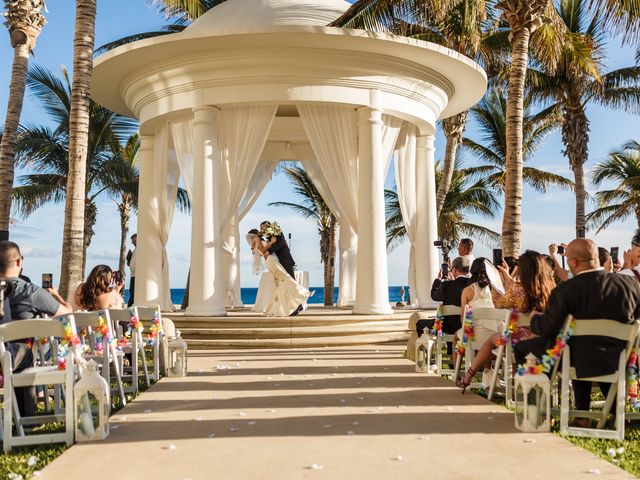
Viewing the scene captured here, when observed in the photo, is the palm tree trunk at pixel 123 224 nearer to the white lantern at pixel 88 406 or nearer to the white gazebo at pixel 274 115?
the white gazebo at pixel 274 115

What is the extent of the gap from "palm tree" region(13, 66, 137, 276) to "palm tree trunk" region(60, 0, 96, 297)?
1254 centimetres

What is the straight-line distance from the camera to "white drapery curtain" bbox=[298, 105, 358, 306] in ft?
42.1

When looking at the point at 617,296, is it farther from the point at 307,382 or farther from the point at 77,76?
the point at 77,76

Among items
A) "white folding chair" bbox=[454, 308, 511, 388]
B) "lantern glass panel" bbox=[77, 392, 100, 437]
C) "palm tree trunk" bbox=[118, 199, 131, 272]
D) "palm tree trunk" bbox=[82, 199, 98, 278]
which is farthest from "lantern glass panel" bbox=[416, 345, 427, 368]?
"palm tree trunk" bbox=[118, 199, 131, 272]

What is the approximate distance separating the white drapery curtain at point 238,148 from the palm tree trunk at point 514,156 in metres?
4.80

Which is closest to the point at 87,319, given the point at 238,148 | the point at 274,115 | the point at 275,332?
the point at 275,332

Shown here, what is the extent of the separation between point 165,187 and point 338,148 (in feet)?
12.7

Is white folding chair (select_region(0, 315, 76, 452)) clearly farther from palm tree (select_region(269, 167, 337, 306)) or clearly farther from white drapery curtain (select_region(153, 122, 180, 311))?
palm tree (select_region(269, 167, 337, 306))

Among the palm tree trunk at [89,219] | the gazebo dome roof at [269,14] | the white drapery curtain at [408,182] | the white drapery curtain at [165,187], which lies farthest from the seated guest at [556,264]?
the palm tree trunk at [89,219]

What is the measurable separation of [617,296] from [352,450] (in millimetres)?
2364

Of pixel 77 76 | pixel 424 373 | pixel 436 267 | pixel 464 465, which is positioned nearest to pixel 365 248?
pixel 436 267

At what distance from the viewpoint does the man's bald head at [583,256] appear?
5293 millimetres

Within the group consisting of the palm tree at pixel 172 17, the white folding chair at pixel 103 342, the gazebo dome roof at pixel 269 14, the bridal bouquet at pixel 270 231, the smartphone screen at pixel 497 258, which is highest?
the palm tree at pixel 172 17

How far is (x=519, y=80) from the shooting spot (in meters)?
13.5
